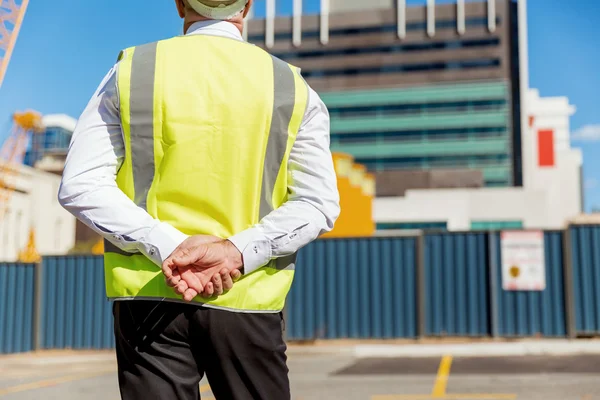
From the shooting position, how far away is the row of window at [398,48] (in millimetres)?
87250

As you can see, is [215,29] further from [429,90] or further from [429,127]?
[429,90]

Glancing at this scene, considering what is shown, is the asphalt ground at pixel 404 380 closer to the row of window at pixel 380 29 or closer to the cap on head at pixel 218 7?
the cap on head at pixel 218 7

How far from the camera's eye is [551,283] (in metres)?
14.0

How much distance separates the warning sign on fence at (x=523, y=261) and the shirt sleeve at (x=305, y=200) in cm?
1293

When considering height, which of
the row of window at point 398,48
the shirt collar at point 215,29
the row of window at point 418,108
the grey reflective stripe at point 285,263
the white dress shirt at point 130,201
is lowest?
the grey reflective stripe at point 285,263

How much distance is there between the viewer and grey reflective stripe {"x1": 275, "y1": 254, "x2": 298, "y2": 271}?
1.81 metres

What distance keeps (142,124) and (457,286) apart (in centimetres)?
1326

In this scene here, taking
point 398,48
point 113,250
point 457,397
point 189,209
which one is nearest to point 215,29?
point 189,209

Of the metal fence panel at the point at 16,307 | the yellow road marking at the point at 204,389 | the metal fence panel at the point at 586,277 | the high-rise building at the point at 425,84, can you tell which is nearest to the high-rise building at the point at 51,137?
the high-rise building at the point at 425,84

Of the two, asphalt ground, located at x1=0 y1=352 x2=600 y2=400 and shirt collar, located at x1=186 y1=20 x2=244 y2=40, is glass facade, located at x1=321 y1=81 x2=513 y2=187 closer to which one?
asphalt ground, located at x1=0 y1=352 x2=600 y2=400

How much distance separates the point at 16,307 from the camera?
15.9m

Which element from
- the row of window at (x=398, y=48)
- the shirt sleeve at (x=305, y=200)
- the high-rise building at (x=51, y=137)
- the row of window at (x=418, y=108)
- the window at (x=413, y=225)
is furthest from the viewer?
the high-rise building at (x=51, y=137)

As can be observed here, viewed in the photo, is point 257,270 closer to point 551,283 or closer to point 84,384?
point 84,384

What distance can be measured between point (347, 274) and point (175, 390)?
43.9ft
